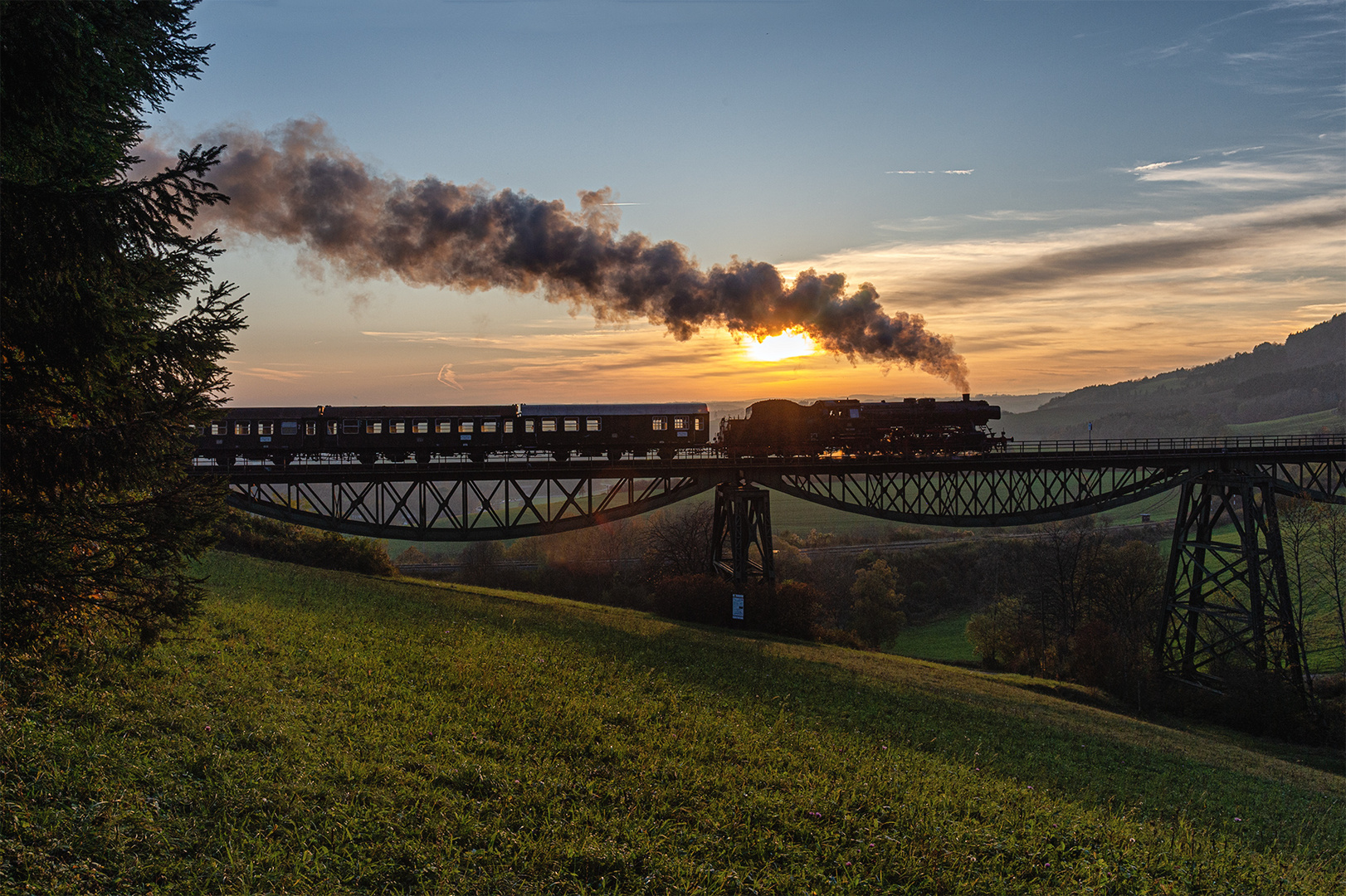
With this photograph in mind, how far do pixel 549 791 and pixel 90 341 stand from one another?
7.57 meters

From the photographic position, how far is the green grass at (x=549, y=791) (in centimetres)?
700

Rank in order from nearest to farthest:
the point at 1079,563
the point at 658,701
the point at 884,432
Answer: the point at 658,701 → the point at 884,432 → the point at 1079,563

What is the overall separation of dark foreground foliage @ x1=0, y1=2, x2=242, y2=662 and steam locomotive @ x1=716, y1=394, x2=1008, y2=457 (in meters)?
30.8

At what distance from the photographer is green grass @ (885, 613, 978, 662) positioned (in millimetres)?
53688

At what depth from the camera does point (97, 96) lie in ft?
30.7

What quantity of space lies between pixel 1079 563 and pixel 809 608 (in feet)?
97.5

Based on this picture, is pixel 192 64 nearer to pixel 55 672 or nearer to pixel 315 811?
pixel 55 672

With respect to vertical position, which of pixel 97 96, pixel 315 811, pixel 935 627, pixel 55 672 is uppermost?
pixel 97 96

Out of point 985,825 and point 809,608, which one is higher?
point 985,825

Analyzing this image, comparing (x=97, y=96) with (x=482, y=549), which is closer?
(x=97, y=96)

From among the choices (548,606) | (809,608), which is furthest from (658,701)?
(809,608)

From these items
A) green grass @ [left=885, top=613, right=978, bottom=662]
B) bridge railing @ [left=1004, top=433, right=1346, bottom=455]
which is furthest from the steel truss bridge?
green grass @ [left=885, top=613, right=978, bottom=662]

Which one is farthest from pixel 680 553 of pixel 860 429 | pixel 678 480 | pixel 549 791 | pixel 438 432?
pixel 549 791

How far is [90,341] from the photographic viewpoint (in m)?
8.84
